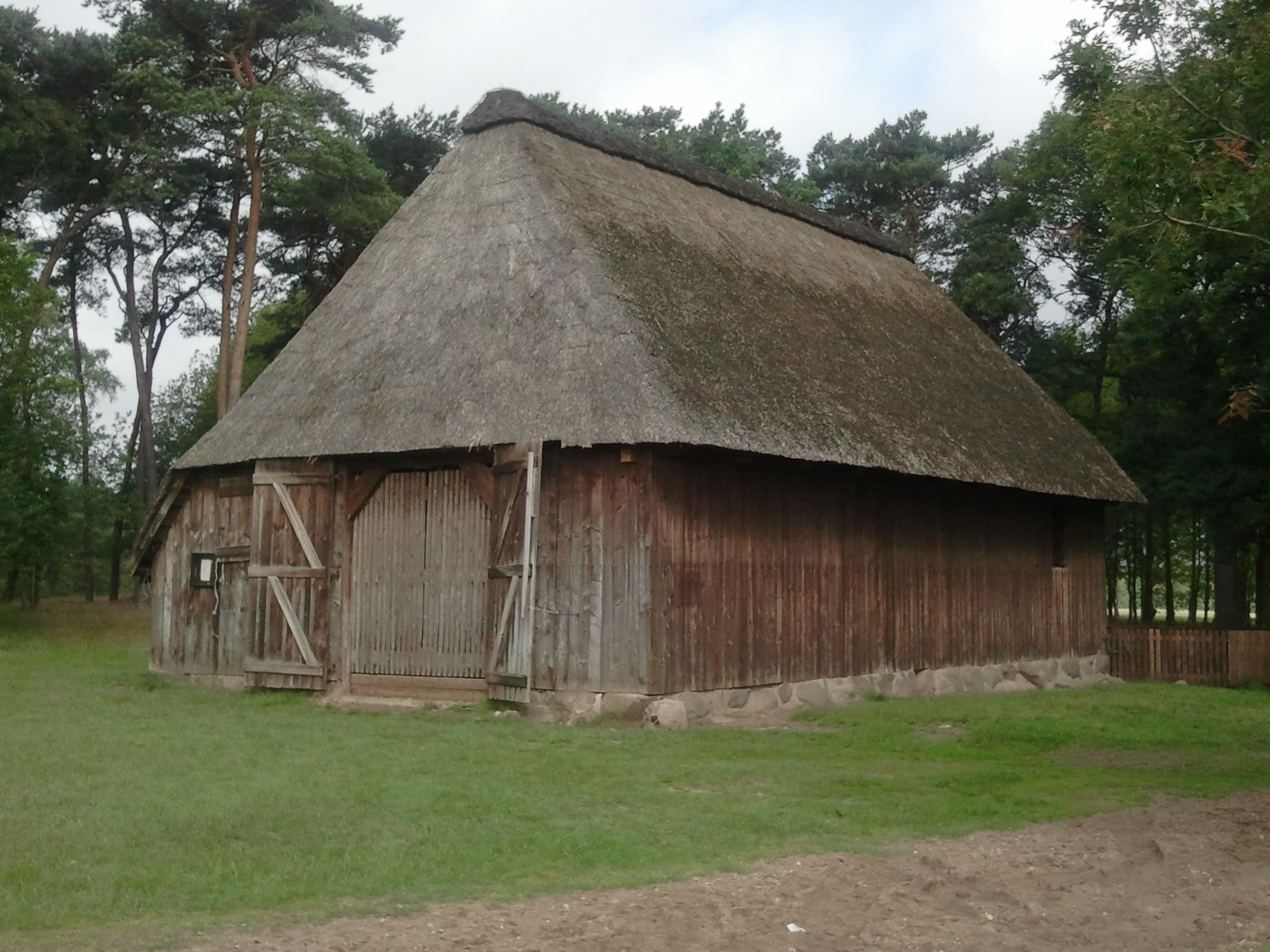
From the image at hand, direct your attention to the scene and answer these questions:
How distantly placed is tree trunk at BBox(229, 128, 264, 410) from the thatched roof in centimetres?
1357

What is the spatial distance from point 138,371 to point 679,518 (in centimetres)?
2976

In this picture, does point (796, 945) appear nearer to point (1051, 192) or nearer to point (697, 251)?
point (697, 251)

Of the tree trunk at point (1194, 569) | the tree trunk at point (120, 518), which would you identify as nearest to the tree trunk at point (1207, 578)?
the tree trunk at point (1194, 569)

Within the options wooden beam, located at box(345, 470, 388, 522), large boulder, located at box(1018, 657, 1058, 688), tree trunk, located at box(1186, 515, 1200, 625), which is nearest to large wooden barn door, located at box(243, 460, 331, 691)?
wooden beam, located at box(345, 470, 388, 522)

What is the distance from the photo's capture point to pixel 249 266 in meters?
30.9

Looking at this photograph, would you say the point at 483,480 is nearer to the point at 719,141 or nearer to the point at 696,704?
the point at 696,704

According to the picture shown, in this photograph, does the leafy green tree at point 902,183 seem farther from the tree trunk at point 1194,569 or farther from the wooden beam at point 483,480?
the wooden beam at point 483,480

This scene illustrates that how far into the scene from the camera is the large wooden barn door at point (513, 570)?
13289mm

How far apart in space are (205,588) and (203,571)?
26 centimetres

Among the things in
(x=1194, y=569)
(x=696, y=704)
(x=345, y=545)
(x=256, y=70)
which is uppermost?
(x=256, y=70)

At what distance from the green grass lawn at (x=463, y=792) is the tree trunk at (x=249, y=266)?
50.4 feet

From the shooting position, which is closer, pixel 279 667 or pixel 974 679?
pixel 279 667

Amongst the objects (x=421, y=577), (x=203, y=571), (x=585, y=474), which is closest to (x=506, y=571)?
(x=585, y=474)

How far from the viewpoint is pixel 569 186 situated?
16078mm
